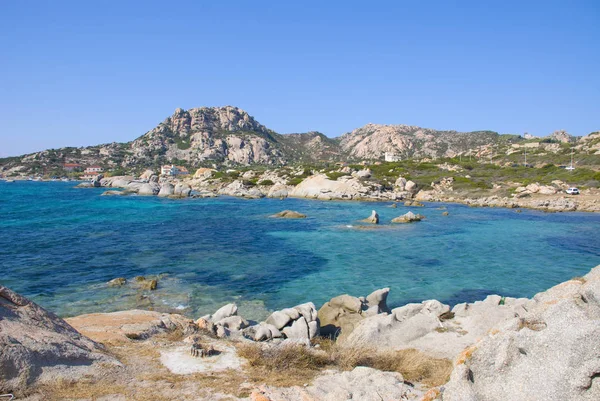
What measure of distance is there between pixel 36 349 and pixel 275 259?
1958cm

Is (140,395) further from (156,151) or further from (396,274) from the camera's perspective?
(156,151)

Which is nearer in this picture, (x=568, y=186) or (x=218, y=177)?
(x=568, y=186)

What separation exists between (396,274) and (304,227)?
18.7 metres

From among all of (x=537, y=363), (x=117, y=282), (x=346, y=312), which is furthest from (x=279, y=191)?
(x=537, y=363)

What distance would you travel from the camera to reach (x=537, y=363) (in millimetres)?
4973

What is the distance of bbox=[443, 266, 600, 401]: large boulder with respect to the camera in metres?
4.60

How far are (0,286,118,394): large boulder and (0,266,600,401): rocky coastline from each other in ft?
0.07

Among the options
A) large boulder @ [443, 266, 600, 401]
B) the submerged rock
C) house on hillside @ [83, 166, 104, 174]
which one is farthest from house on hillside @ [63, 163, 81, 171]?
large boulder @ [443, 266, 600, 401]

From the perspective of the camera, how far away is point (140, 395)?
6320mm

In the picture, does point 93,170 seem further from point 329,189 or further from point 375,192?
point 375,192

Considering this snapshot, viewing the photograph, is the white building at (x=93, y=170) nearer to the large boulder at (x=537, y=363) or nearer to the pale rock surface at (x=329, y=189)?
the pale rock surface at (x=329, y=189)

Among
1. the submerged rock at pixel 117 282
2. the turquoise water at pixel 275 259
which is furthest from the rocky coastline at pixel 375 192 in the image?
the submerged rock at pixel 117 282

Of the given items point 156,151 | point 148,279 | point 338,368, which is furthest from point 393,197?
point 156,151

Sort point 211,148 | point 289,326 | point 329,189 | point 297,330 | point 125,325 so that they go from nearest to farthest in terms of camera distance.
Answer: point 125,325 < point 297,330 < point 289,326 < point 329,189 < point 211,148
